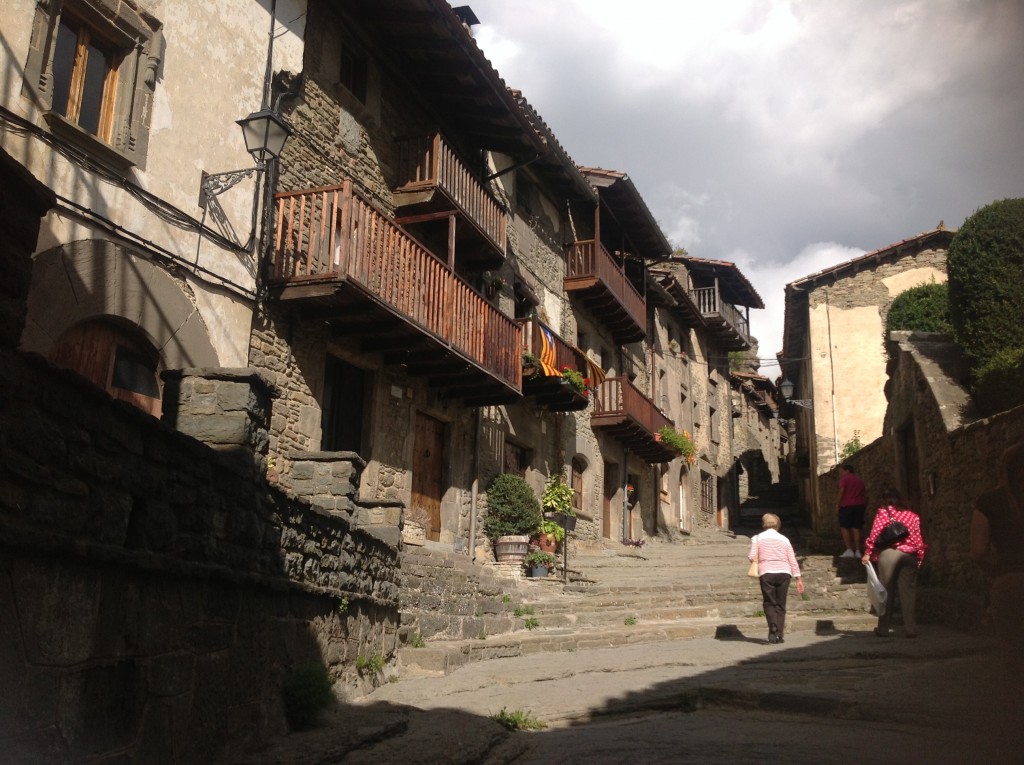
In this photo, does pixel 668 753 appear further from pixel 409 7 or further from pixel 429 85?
pixel 429 85

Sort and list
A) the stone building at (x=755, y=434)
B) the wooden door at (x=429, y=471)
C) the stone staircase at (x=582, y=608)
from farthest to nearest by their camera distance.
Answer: the stone building at (x=755, y=434)
the wooden door at (x=429, y=471)
the stone staircase at (x=582, y=608)

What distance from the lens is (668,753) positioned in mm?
5277

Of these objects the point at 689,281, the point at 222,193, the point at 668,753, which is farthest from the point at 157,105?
the point at 689,281

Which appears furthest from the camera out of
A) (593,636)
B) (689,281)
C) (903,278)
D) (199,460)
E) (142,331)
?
(689,281)

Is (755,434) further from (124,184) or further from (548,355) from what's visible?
(124,184)

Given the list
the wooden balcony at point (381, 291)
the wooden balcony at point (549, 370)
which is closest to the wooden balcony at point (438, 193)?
the wooden balcony at point (381, 291)

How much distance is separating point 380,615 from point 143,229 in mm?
4292

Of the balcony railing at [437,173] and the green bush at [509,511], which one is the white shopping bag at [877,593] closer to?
the green bush at [509,511]

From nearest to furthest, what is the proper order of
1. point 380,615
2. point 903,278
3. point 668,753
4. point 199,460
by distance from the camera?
point 199,460
point 668,753
point 380,615
point 903,278

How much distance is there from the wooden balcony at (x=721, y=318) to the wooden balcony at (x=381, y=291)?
61.5 feet

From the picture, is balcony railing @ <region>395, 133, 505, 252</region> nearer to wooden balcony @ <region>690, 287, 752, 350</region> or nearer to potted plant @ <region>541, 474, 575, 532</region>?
potted plant @ <region>541, 474, 575, 532</region>

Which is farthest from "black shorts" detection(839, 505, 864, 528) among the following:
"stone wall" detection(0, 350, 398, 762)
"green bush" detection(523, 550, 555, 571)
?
"stone wall" detection(0, 350, 398, 762)

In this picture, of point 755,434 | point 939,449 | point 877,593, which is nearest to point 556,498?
point 939,449

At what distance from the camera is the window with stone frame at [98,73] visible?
8.11 metres
